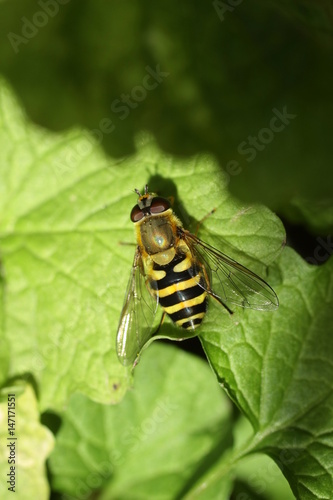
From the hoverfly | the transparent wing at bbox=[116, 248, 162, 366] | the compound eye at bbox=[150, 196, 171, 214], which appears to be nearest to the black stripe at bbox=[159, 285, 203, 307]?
the hoverfly

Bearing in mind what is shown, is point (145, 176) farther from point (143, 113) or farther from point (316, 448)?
point (316, 448)

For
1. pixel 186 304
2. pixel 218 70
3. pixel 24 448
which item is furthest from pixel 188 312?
pixel 24 448

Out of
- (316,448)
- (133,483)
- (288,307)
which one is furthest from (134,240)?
(133,483)

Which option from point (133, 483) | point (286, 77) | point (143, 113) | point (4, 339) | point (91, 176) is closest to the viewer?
point (286, 77)

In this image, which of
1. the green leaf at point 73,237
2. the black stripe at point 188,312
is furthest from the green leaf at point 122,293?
the black stripe at point 188,312

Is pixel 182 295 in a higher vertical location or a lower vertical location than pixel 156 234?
lower

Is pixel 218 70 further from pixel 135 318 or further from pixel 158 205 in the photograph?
pixel 135 318

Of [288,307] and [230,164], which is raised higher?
[230,164]

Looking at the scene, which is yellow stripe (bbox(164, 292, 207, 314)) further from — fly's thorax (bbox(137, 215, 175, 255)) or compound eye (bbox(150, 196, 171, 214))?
compound eye (bbox(150, 196, 171, 214))
